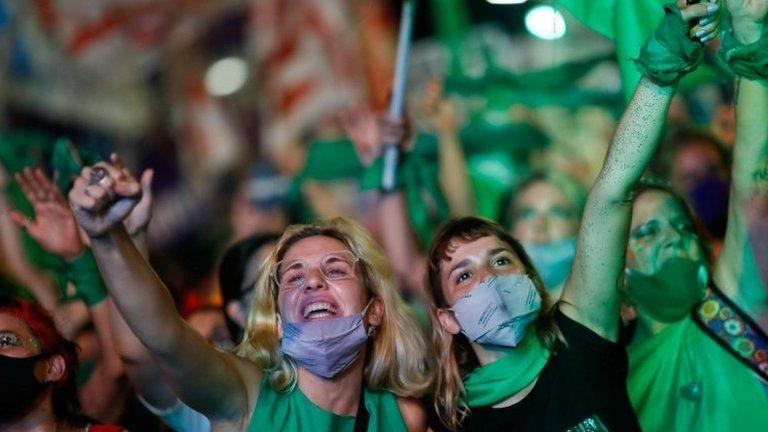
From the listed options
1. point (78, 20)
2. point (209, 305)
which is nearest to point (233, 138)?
point (78, 20)

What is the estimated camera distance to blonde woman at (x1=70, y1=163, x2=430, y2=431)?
206cm

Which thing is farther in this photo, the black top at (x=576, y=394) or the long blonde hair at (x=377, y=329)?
the long blonde hair at (x=377, y=329)

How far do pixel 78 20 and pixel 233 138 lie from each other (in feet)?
2.40

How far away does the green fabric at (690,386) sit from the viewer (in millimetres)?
2768

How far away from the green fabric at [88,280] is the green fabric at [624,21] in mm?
1374

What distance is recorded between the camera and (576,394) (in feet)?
7.59

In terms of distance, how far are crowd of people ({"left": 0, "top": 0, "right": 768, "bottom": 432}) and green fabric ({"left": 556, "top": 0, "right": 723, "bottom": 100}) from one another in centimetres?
33

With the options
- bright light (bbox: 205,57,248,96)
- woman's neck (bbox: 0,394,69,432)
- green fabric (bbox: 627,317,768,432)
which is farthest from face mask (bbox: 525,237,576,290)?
woman's neck (bbox: 0,394,69,432)

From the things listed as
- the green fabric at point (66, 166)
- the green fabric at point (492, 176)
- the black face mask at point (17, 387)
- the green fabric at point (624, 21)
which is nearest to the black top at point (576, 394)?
the green fabric at point (624, 21)

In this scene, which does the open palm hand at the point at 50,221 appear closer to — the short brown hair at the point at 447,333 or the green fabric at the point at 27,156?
the green fabric at the point at 27,156

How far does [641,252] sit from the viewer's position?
305 centimetres

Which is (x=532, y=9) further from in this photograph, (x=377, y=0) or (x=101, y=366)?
(x=101, y=366)

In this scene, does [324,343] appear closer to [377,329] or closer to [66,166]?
[377,329]

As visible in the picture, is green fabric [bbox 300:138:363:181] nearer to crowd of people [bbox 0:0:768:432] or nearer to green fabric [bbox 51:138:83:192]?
green fabric [bbox 51:138:83:192]
